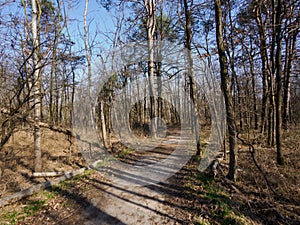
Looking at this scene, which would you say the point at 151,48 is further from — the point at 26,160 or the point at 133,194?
the point at 26,160

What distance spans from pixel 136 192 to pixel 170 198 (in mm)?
925

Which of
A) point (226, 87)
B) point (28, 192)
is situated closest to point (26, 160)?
point (28, 192)

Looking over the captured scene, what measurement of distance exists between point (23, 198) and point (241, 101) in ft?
25.5

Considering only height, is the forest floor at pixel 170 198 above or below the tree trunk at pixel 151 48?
below

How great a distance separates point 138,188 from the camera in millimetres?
4605

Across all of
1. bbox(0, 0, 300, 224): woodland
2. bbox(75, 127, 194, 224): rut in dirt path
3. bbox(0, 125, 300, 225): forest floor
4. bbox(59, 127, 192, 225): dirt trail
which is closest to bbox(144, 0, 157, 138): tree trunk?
bbox(0, 0, 300, 224): woodland

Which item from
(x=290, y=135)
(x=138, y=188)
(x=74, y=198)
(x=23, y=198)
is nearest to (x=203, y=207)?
(x=138, y=188)

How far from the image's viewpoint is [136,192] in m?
4.39

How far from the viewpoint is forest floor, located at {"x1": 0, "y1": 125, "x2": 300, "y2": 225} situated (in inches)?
134

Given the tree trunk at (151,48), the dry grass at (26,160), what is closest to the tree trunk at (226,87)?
the dry grass at (26,160)

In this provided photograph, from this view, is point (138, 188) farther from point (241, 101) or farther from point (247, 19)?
point (247, 19)

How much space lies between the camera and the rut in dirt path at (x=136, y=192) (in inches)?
134

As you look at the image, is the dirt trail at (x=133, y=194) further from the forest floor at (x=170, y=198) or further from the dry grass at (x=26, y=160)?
the dry grass at (x=26, y=160)

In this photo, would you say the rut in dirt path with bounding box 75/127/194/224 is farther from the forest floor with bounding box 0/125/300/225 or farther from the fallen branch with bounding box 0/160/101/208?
the fallen branch with bounding box 0/160/101/208
